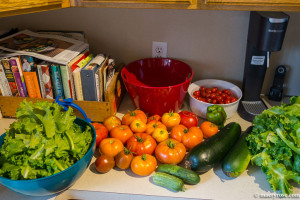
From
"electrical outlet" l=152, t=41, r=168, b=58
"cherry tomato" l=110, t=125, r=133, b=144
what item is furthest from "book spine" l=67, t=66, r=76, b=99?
"electrical outlet" l=152, t=41, r=168, b=58

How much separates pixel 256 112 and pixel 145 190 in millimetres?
610

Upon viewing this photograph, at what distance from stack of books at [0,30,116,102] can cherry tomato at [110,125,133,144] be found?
0.17 m

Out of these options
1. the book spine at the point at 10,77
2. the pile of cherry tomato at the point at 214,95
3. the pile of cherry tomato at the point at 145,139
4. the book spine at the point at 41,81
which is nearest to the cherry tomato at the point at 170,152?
the pile of cherry tomato at the point at 145,139

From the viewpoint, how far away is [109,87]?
1.02 metres

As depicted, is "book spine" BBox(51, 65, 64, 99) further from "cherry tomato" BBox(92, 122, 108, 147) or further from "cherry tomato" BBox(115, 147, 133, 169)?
"cherry tomato" BBox(115, 147, 133, 169)

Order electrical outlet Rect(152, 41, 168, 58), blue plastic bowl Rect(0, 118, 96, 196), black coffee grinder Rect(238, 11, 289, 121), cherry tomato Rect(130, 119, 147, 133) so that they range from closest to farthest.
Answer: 1. blue plastic bowl Rect(0, 118, 96, 196)
2. black coffee grinder Rect(238, 11, 289, 121)
3. cherry tomato Rect(130, 119, 147, 133)
4. electrical outlet Rect(152, 41, 168, 58)

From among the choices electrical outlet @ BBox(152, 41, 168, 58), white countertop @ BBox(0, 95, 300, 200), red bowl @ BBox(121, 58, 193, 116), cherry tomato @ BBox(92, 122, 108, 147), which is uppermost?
electrical outlet @ BBox(152, 41, 168, 58)

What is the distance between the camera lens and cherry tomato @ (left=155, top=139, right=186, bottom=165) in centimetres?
83

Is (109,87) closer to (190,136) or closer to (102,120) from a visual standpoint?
(102,120)

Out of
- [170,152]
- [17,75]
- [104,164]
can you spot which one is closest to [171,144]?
[170,152]

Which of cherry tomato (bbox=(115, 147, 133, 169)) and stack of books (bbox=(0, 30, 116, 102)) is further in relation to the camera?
stack of books (bbox=(0, 30, 116, 102))

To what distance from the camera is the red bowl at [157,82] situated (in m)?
1.00

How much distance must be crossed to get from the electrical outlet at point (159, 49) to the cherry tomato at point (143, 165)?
591mm

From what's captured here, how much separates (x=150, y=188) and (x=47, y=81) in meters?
0.60
